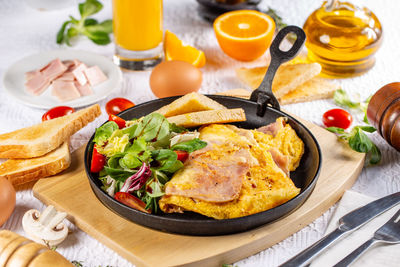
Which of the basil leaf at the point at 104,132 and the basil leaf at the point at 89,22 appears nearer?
the basil leaf at the point at 104,132

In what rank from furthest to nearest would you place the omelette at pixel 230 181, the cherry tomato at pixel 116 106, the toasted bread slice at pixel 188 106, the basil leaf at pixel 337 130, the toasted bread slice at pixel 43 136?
the cherry tomato at pixel 116 106
the basil leaf at pixel 337 130
the toasted bread slice at pixel 188 106
the toasted bread slice at pixel 43 136
the omelette at pixel 230 181

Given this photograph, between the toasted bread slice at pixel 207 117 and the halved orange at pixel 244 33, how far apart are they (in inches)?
52.7

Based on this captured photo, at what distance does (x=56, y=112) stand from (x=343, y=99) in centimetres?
223

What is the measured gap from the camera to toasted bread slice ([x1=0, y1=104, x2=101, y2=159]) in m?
3.20

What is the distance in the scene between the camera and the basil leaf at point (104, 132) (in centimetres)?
294

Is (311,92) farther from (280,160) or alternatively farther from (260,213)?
(260,213)

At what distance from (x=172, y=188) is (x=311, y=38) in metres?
2.41

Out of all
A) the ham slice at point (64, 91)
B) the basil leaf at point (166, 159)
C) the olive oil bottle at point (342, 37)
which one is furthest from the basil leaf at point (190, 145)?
the olive oil bottle at point (342, 37)

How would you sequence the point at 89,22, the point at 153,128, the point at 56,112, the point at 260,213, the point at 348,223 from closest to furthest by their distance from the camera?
the point at 260,213
the point at 348,223
the point at 153,128
the point at 56,112
the point at 89,22

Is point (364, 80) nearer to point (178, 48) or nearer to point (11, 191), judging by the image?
point (178, 48)

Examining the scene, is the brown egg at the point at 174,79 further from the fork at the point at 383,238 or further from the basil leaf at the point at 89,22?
the fork at the point at 383,238

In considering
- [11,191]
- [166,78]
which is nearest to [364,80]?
[166,78]

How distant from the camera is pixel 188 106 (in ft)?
10.9

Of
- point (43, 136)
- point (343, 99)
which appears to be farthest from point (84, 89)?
point (343, 99)
